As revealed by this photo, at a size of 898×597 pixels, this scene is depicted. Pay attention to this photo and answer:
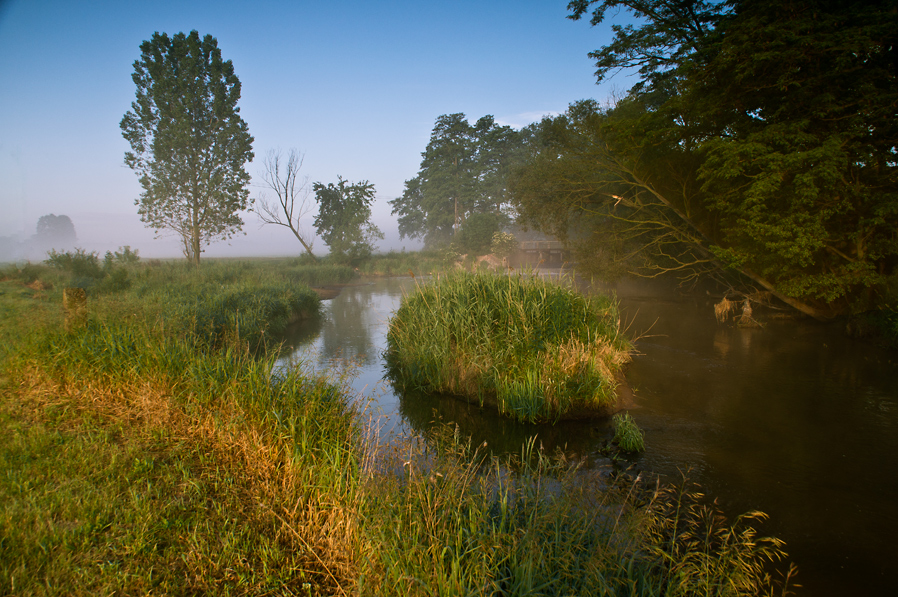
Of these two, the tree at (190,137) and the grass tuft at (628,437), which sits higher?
the tree at (190,137)

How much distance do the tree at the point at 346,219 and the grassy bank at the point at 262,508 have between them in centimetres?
2959

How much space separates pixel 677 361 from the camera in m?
10.3

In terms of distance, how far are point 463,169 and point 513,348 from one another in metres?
42.4

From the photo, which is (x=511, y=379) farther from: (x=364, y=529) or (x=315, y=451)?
(x=364, y=529)

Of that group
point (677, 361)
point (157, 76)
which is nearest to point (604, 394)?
point (677, 361)

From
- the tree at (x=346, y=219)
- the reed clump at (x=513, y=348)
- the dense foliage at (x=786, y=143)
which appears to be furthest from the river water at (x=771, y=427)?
the tree at (x=346, y=219)

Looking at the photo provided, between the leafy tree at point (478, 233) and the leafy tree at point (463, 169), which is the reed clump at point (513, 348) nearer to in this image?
the leafy tree at point (478, 233)

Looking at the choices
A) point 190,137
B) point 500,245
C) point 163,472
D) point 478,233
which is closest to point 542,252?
point 500,245

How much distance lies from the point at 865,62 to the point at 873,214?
141 inches

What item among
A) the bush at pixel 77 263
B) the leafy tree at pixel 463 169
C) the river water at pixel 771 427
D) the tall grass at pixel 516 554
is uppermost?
the leafy tree at pixel 463 169

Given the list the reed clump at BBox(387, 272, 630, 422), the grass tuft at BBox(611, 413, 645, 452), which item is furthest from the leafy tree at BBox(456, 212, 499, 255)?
the grass tuft at BBox(611, 413, 645, 452)

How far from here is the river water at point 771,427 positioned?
13.5 feet

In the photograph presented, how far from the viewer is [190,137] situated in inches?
966

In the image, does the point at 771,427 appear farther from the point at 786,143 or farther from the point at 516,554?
the point at 786,143
